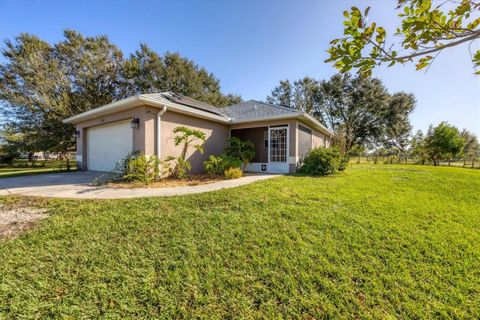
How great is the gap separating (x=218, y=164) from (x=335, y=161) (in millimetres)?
5711

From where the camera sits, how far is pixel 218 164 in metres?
8.45

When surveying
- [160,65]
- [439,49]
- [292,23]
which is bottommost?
[439,49]

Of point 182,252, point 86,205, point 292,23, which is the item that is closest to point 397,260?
point 182,252

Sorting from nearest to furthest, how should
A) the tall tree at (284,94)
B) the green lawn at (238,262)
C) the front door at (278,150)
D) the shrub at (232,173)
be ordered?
1. the green lawn at (238,262)
2. the shrub at (232,173)
3. the front door at (278,150)
4. the tall tree at (284,94)

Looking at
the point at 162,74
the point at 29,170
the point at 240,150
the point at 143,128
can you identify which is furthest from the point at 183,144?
the point at 162,74

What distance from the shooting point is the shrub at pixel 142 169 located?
264 inches

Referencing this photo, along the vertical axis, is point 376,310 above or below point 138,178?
below

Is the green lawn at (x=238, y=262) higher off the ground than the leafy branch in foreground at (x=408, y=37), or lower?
lower

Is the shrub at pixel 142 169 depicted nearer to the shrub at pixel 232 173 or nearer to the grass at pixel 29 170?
the shrub at pixel 232 173

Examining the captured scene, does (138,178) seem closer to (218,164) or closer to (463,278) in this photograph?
(218,164)

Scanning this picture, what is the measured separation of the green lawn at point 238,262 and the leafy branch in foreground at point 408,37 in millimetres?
2415

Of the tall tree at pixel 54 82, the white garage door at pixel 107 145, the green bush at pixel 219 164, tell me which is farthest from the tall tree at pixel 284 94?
the white garage door at pixel 107 145

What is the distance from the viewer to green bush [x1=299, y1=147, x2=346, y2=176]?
911 centimetres

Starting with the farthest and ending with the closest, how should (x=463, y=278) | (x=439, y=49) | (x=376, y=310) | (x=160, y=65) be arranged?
(x=160, y=65)
(x=463, y=278)
(x=376, y=310)
(x=439, y=49)
